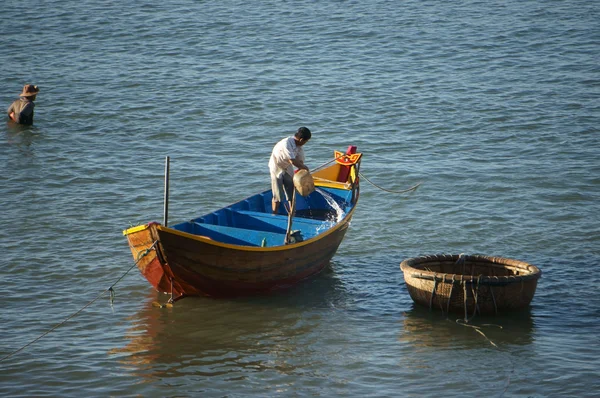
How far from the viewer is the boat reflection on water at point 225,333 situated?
29.4 feet

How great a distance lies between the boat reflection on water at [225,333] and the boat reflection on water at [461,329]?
1.11 m

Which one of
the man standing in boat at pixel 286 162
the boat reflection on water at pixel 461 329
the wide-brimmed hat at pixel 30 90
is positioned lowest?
the boat reflection on water at pixel 461 329

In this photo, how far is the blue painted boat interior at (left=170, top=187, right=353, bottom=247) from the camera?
1097 centimetres

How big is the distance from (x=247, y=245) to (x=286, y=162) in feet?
4.21

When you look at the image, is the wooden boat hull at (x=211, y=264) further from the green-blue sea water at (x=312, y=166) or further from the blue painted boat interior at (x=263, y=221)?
the blue painted boat interior at (x=263, y=221)

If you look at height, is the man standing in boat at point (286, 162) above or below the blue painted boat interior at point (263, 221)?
above

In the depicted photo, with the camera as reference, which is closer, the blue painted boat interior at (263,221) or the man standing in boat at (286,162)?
the blue painted boat interior at (263,221)

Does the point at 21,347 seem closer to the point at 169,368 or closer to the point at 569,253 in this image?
the point at 169,368

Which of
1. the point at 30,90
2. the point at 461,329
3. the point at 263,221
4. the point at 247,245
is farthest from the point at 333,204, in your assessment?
the point at 30,90

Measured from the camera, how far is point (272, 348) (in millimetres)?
9461

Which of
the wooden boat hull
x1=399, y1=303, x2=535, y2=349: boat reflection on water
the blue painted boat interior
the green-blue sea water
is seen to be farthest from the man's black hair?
x1=399, y1=303, x2=535, y2=349: boat reflection on water

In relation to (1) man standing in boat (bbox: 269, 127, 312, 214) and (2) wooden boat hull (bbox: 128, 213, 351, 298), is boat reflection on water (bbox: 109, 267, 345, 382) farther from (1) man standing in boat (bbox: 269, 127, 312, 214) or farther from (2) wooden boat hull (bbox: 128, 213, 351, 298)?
(1) man standing in boat (bbox: 269, 127, 312, 214)

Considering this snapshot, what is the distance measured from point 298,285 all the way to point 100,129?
31.7ft

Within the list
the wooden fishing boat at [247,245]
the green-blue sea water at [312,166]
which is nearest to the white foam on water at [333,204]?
the wooden fishing boat at [247,245]
